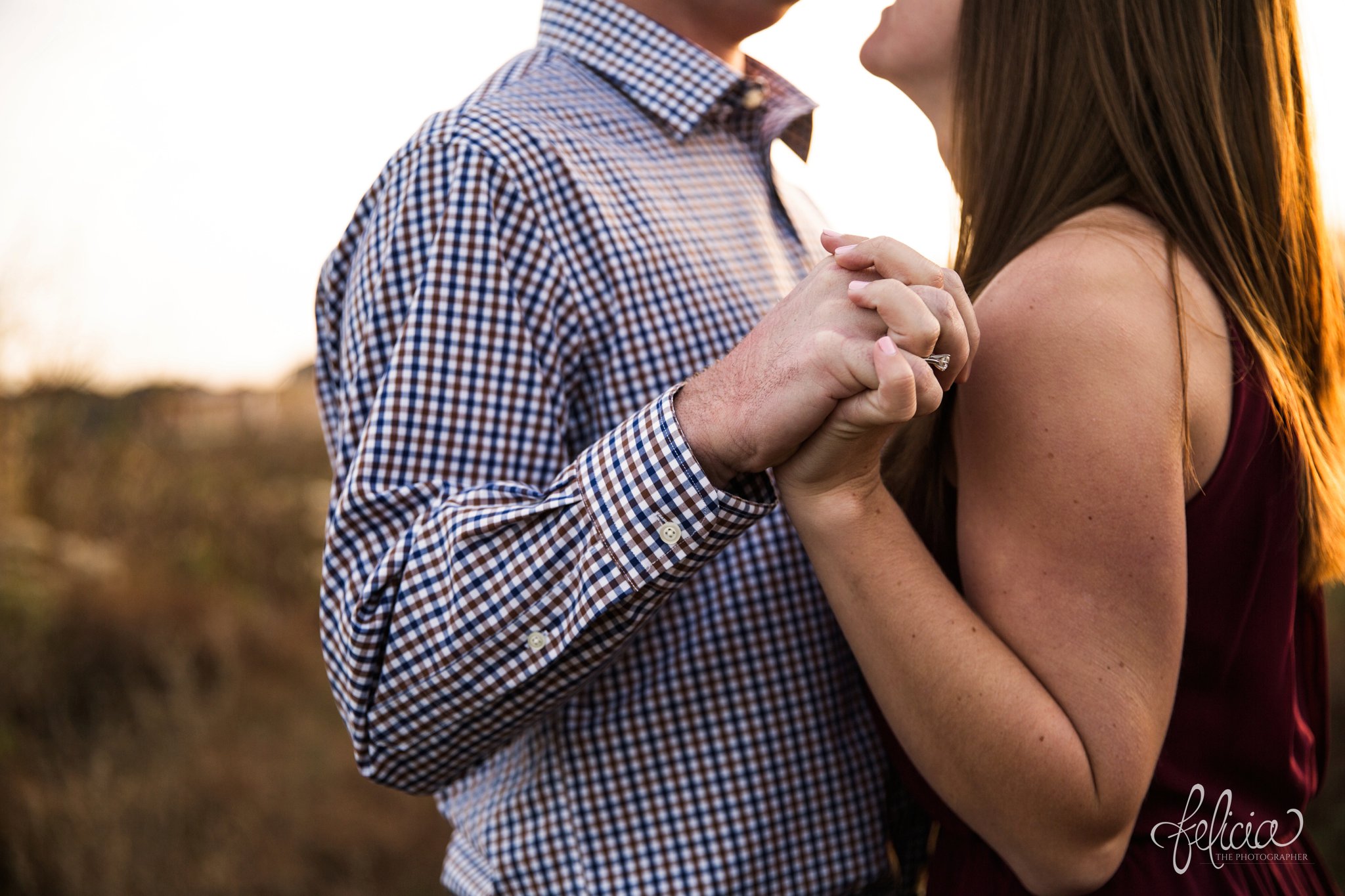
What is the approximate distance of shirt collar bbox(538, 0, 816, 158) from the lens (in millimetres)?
1677

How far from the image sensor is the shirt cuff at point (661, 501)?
113cm

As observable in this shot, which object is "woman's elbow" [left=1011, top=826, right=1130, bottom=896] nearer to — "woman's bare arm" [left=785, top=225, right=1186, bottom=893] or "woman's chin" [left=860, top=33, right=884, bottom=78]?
"woman's bare arm" [left=785, top=225, right=1186, bottom=893]

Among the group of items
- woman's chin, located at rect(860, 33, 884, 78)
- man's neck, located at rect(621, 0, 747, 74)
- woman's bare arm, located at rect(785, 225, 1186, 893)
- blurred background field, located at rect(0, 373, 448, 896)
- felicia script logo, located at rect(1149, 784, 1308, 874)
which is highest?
man's neck, located at rect(621, 0, 747, 74)

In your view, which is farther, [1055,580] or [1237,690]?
[1237,690]

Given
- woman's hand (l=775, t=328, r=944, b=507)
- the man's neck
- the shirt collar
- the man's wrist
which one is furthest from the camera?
the man's neck

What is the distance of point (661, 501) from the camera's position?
113 centimetres

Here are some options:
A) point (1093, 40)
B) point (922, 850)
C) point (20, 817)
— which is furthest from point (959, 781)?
point (20, 817)

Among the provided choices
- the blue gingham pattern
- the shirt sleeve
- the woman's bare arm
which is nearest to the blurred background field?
the blue gingham pattern

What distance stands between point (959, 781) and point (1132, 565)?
31 cm

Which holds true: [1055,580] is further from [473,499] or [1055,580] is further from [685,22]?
[685,22]

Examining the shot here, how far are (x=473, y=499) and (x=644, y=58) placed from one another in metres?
0.83

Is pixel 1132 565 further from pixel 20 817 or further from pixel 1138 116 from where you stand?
pixel 20 817


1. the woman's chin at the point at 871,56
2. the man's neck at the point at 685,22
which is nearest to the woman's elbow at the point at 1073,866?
the woman's chin at the point at 871,56

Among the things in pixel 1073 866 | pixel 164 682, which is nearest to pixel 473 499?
pixel 1073 866
